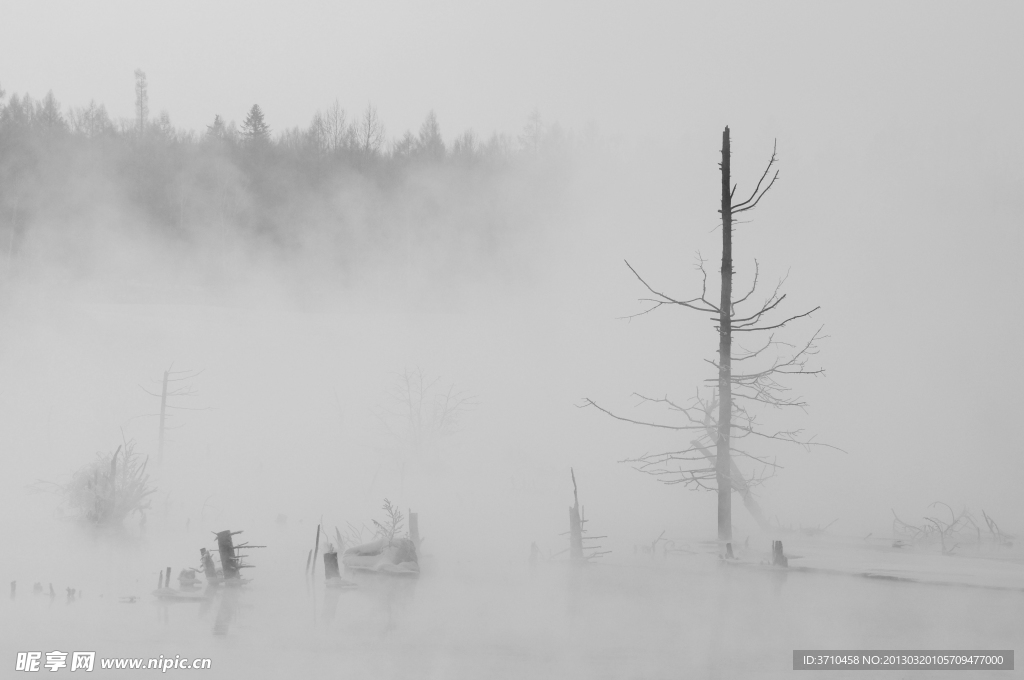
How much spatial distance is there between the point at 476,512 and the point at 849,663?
13.4 meters

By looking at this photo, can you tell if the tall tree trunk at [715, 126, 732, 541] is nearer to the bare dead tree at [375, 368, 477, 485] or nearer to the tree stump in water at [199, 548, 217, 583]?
the tree stump in water at [199, 548, 217, 583]

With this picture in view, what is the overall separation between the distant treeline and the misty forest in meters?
0.21

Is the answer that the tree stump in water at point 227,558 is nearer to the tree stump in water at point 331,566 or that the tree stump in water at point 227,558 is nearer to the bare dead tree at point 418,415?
the tree stump in water at point 331,566

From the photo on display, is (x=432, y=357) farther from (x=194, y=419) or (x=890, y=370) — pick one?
(x=890, y=370)

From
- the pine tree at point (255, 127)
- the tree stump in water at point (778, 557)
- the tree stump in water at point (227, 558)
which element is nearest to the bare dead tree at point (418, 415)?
the tree stump in water at point (227, 558)

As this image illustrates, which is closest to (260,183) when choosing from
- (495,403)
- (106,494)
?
(495,403)

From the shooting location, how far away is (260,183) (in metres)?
51.9

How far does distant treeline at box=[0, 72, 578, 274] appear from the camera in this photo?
47.2 metres

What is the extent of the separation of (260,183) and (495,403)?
24.6 meters

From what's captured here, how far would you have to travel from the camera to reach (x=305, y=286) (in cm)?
4800

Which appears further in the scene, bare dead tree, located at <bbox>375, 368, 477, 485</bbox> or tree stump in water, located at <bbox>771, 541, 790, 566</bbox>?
bare dead tree, located at <bbox>375, 368, 477, 485</bbox>

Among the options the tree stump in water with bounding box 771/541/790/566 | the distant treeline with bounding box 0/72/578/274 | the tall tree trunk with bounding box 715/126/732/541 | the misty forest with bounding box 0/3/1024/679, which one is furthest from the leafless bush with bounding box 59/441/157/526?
the distant treeline with bounding box 0/72/578/274

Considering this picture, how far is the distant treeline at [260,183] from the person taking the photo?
47.2 meters

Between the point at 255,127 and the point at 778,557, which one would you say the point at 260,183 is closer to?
the point at 255,127
